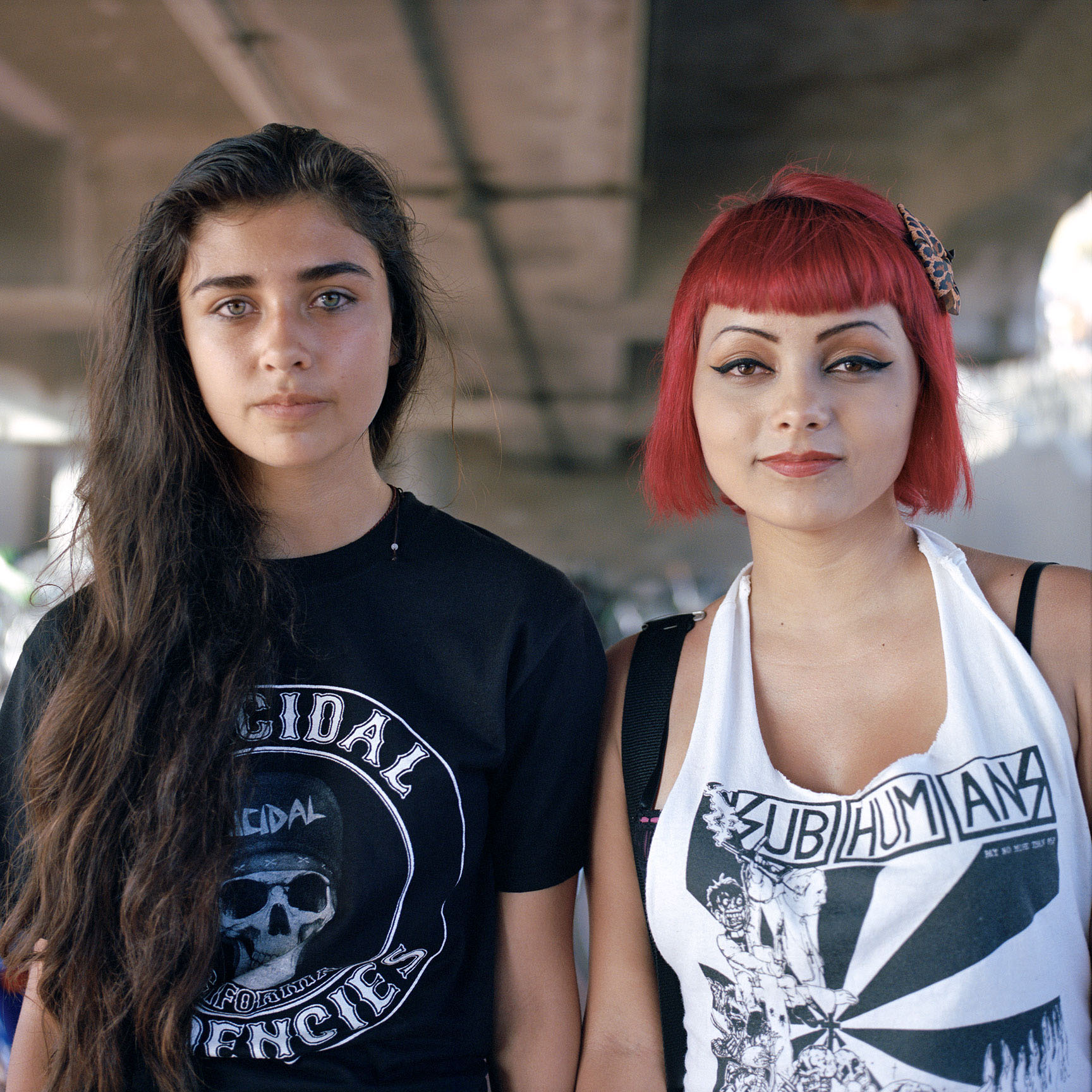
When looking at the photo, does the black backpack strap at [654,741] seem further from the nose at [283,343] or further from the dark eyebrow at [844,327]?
the nose at [283,343]

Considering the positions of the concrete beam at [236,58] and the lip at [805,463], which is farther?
the concrete beam at [236,58]

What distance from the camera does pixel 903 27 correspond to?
168 inches

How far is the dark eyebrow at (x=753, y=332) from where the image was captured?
1.26 meters

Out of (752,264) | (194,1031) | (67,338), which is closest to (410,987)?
(194,1031)

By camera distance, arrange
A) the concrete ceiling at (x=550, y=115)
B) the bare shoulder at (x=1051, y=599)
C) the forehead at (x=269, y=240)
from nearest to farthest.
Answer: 1. the bare shoulder at (x=1051, y=599)
2. the forehead at (x=269, y=240)
3. the concrete ceiling at (x=550, y=115)

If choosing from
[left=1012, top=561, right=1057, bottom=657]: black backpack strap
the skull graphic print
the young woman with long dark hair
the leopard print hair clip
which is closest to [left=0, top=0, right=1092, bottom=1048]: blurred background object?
the young woman with long dark hair

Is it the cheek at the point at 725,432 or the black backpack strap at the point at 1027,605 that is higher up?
the cheek at the point at 725,432

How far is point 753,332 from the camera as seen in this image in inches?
50.0

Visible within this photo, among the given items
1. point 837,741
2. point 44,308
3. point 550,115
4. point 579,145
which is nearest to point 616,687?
point 837,741

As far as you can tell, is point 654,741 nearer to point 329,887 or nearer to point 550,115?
point 329,887

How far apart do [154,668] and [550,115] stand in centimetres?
355

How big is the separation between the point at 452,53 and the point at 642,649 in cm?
306

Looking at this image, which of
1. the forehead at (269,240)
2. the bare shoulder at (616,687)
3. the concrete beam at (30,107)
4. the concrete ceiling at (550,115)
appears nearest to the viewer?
the forehead at (269,240)

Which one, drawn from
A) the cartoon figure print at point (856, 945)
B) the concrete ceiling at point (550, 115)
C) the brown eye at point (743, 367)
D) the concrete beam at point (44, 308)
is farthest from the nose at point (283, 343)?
the concrete beam at point (44, 308)
